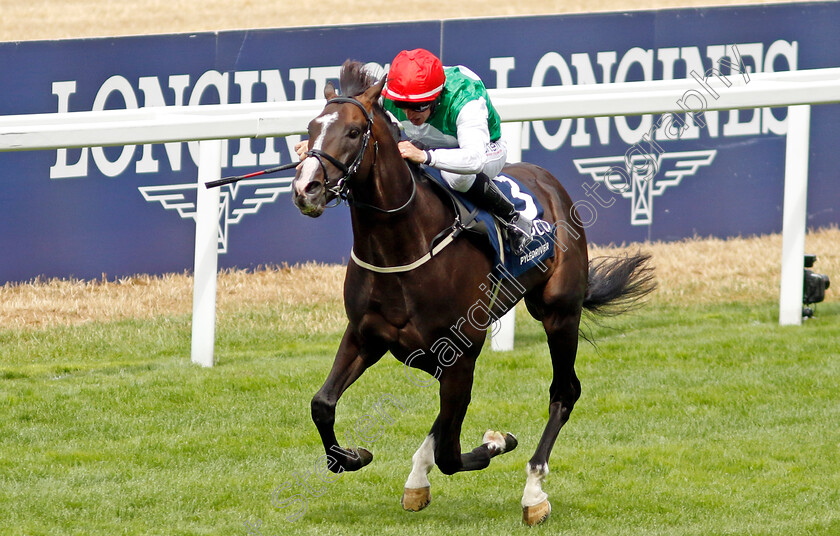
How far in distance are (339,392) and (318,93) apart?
15.2 ft

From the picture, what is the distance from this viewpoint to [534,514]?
488cm

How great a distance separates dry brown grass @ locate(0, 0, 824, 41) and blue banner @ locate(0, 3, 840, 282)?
307cm

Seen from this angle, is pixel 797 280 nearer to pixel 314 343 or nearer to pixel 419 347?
pixel 314 343

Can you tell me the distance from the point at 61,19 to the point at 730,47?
281 inches

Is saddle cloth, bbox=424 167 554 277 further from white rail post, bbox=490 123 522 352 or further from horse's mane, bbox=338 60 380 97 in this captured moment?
Answer: white rail post, bbox=490 123 522 352

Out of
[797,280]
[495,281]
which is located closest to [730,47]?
[797,280]

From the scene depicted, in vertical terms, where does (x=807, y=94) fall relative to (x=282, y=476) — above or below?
above

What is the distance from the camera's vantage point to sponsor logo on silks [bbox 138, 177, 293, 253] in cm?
841

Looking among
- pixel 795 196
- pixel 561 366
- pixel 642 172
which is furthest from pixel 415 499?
pixel 642 172

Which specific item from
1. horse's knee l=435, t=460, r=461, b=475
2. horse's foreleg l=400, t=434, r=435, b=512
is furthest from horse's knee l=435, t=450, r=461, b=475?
horse's foreleg l=400, t=434, r=435, b=512

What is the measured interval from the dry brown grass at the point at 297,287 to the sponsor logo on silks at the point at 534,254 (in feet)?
12.1

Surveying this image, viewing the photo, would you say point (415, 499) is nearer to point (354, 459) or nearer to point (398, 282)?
point (354, 459)

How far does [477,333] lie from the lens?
14.9 feet

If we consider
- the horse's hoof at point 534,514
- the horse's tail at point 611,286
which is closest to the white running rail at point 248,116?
the horse's tail at point 611,286
